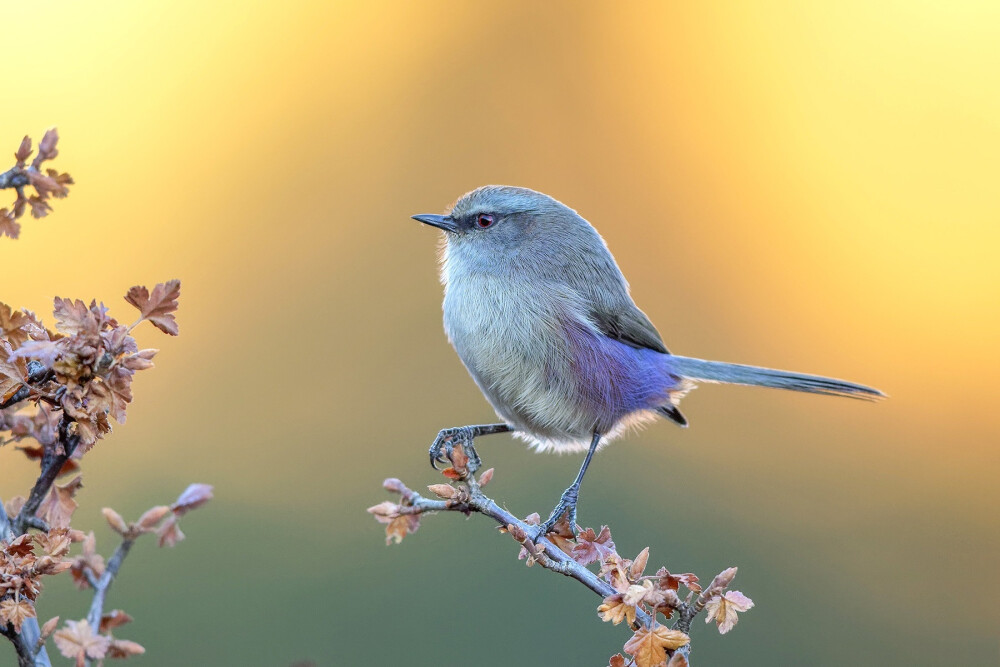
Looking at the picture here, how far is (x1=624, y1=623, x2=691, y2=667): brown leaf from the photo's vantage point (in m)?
1.52

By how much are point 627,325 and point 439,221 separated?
0.79 m

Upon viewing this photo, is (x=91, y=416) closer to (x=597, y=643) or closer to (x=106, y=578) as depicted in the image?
(x=106, y=578)

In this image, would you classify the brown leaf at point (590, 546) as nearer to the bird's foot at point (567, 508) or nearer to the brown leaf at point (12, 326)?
→ the bird's foot at point (567, 508)

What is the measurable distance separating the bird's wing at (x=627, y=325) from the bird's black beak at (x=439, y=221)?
24.6 inches

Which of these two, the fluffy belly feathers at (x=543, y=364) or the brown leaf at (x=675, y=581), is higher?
the fluffy belly feathers at (x=543, y=364)

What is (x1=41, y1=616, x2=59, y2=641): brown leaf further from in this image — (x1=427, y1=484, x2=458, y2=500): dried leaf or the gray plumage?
the gray plumage

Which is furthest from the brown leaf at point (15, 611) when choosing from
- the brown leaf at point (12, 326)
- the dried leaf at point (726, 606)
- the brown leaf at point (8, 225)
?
the dried leaf at point (726, 606)

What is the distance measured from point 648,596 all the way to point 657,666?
11 centimetres

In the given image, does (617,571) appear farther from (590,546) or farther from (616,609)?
(590,546)

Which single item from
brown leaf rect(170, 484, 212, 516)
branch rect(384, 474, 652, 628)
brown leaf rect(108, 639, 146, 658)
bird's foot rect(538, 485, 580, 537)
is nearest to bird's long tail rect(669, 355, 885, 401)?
bird's foot rect(538, 485, 580, 537)

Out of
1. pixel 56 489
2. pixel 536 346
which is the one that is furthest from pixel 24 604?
pixel 536 346

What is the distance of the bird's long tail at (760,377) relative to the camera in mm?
3309

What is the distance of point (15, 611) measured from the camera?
1.34m

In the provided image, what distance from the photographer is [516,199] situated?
3.62m
